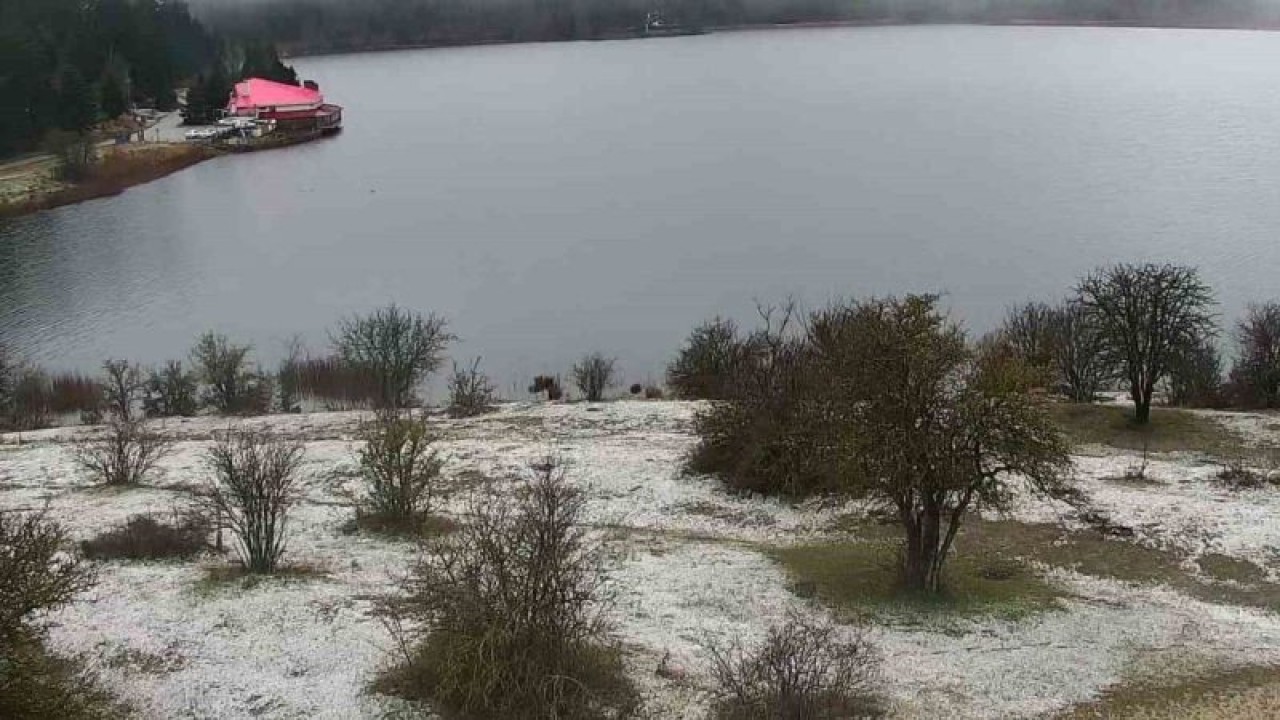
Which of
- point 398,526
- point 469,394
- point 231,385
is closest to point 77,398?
point 231,385

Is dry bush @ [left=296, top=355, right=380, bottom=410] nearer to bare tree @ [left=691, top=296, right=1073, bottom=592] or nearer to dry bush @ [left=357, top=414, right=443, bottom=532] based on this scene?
dry bush @ [left=357, top=414, right=443, bottom=532]

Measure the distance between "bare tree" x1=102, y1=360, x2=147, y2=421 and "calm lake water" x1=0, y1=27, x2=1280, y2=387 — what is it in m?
4.25

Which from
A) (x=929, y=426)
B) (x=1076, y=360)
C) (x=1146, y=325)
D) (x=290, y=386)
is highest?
(x=929, y=426)

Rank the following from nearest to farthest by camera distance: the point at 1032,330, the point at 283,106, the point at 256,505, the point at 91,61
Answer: the point at 256,505
the point at 1032,330
the point at 91,61
the point at 283,106

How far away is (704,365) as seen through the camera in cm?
3666

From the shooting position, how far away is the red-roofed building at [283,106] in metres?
104

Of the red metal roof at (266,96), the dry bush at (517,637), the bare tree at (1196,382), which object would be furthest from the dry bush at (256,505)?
the red metal roof at (266,96)

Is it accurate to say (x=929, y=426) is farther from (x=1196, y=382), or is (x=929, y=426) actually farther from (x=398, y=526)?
(x=1196, y=382)

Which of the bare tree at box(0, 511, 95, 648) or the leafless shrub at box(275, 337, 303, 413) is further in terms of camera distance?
the leafless shrub at box(275, 337, 303, 413)

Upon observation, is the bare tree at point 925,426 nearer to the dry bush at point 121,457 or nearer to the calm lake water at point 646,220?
the dry bush at point 121,457

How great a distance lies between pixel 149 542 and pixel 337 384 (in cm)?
1885

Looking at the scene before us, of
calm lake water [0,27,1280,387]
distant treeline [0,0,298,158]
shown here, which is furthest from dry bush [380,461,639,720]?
distant treeline [0,0,298,158]

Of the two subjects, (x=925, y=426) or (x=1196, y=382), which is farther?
(x=1196, y=382)

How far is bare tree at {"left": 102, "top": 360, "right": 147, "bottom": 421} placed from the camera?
38.1 metres
